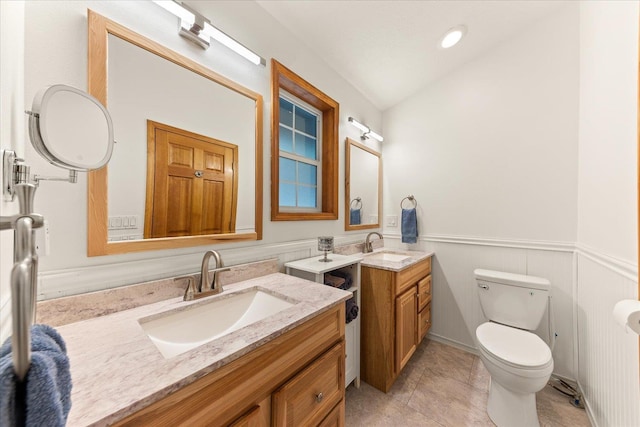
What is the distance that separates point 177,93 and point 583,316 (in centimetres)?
272

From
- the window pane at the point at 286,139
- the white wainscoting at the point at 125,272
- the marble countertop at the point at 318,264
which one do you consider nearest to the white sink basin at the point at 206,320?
the white wainscoting at the point at 125,272

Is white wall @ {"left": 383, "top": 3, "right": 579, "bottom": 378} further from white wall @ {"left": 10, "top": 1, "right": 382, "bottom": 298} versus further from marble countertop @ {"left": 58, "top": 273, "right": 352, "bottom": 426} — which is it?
marble countertop @ {"left": 58, "top": 273, "right": 352, "bottom": 426}

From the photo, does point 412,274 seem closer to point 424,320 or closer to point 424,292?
point 424,292

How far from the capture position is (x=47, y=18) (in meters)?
0.76

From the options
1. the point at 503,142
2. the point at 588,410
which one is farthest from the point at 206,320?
the point at 503,142

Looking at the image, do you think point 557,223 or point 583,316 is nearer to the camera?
point 583,316

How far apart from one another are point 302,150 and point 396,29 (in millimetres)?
1075

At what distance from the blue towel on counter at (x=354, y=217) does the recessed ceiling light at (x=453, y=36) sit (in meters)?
1.51

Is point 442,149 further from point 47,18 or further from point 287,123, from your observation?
point 47,18

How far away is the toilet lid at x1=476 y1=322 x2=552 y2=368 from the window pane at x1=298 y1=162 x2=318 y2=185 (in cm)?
160

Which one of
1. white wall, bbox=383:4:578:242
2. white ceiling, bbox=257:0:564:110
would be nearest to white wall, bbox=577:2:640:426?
white wall, bbox=383:4:578:242

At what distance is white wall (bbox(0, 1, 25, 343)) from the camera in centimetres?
53

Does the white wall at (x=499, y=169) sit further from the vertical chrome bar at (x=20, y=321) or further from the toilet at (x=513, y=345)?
the vertical chrome bar at (x=20, y=321)

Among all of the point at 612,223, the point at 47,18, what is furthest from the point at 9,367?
the point at 612,223
